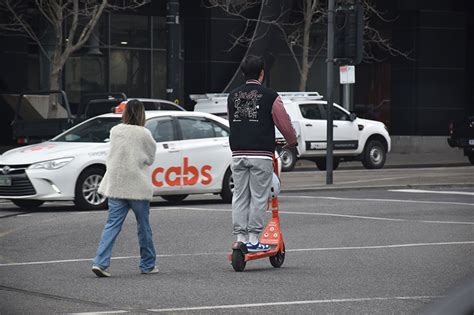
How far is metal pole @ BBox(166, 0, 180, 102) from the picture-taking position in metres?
24.5

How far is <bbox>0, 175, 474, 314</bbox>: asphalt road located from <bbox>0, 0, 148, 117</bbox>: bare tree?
36.1ft

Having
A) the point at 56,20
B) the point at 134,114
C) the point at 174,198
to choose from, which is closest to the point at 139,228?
the point at 134,114

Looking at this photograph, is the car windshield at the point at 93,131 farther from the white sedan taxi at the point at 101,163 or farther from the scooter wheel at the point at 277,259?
the scooter wheel at the point at 277,259

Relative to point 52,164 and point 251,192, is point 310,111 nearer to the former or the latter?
point 52,164

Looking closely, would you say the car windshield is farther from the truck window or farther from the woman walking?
the truck window

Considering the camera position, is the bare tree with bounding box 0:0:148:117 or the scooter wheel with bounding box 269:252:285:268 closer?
the scooter wheel with bounding box 269:252:285:268

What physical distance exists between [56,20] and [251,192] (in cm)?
1901

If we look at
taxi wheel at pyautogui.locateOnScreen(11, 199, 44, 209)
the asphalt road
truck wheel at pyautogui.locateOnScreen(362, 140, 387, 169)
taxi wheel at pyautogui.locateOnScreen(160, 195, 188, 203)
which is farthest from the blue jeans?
truck wheel at pyautogui.locateOnScreen(362, 140, 387, 169)

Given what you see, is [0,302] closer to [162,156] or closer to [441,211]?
[162,156]

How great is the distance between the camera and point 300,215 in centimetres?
1552

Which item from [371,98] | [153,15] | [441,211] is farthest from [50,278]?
[371,98]

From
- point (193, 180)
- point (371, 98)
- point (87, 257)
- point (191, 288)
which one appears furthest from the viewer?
point (371, 98)

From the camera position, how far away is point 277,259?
1027 centimetres

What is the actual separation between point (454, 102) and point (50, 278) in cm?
2952
